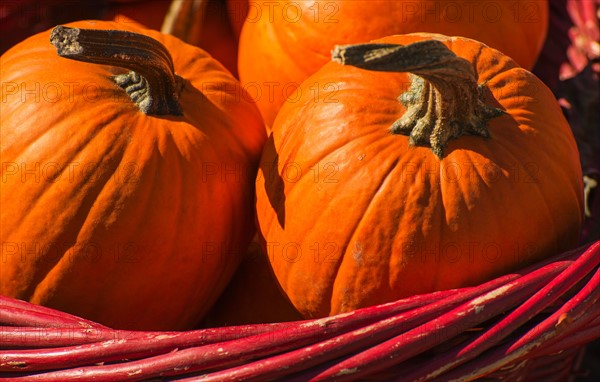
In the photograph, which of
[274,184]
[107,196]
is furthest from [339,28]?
[107,196]

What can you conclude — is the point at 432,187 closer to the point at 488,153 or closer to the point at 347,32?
the point at 488,153

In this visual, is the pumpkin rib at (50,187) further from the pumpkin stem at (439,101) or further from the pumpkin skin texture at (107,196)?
the pumpkin stem at (439,101)

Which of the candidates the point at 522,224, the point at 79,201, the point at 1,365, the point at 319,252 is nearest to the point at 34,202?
the point at 79,201

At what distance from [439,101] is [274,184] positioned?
0.25 metres

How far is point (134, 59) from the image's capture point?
0.97 m

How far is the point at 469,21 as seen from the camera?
1178 millimetres

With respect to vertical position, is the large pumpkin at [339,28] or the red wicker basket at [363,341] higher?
the large pumpkin at [339,28]

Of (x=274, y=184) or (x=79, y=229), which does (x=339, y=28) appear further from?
(x=79, y=229)

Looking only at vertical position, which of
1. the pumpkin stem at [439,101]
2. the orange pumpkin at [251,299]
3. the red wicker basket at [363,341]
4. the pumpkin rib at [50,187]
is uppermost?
the pumpkin stem at [439,101]

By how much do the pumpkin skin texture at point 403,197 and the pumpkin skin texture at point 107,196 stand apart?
10 cm

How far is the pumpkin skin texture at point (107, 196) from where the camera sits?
0.98 meters

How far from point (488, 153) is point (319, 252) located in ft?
0.80

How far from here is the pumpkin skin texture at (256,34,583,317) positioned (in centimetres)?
90

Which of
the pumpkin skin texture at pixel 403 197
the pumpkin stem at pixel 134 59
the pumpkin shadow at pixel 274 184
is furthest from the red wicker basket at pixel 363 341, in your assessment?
the pumpkin stem at pixel 134 59
